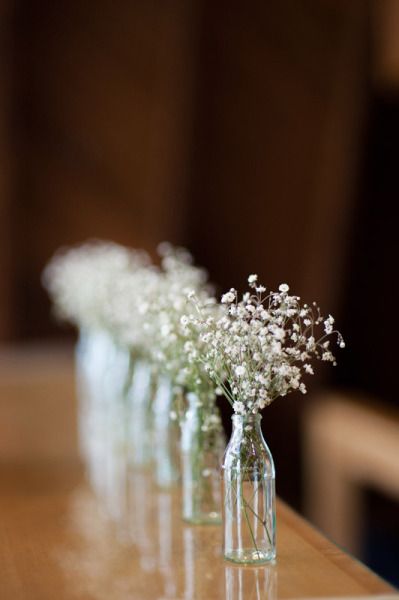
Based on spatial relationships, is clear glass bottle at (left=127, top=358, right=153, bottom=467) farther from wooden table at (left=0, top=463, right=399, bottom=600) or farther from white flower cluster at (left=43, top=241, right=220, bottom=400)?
wooden table at (left=0, top=463, right=399, bottom=600)

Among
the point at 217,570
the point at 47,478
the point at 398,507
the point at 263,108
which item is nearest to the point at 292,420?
the point at 398,507

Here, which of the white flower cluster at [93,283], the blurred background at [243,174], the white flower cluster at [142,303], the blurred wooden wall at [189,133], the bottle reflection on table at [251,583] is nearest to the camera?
the bottle reflection on table at [251,583]

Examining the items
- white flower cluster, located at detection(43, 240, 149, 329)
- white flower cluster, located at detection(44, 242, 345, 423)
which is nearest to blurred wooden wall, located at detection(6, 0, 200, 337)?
white flower cluster, located at detection(43, 240, 149, 329)

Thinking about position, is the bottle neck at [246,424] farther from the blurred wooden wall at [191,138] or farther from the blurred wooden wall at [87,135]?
the blurred wooden wall at [87,135]

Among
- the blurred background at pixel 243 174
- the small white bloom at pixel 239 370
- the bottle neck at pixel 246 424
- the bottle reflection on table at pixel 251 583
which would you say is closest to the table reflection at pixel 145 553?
the bottle reflection on table at pixel 251 583

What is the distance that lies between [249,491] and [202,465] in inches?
16.5

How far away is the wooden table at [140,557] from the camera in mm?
1872

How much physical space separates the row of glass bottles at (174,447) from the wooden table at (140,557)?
6 cm

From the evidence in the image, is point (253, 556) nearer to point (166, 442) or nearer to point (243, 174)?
point (166, 442)

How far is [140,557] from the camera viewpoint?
2.15 meters

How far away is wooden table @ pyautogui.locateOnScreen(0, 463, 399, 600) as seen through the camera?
187 centimetres

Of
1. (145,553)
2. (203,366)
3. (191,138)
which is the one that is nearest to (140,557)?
(145,553)

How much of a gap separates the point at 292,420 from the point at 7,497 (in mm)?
3699

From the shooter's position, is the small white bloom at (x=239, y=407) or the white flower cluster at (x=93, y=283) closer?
the small white bloom at (x=239, y=407)
